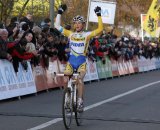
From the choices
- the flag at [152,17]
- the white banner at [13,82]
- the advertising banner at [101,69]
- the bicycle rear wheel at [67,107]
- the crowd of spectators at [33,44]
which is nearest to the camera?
the bicycle rear wheel at [67,107]

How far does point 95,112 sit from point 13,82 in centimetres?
350

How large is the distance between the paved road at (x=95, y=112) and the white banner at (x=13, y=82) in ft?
0.70

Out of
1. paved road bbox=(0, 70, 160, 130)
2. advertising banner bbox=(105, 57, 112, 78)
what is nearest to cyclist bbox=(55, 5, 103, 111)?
paved road bbox=(0, 70, 160, 130)

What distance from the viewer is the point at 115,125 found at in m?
10.1

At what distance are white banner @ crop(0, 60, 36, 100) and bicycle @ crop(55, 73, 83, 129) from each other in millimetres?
4291

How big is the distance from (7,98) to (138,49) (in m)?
19.1

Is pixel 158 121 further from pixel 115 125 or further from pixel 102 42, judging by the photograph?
pixel 102 42

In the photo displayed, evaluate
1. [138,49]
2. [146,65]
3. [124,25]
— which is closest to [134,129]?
[138,49]

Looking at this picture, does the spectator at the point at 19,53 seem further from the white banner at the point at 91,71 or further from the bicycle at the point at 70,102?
the white banner at the point at 91,71

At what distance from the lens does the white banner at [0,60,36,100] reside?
14031 mm

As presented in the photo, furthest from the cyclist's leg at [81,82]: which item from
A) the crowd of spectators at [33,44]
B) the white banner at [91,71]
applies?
the white banner at [91,71]

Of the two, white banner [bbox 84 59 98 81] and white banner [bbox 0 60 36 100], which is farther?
white banner [bbox 84 59 98 81]

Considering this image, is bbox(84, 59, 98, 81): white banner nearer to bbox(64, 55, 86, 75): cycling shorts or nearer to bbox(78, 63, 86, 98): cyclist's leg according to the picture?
bbox(64, 55, 86, 75): cycling shorts

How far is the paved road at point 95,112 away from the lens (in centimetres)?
999
